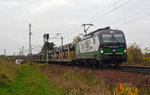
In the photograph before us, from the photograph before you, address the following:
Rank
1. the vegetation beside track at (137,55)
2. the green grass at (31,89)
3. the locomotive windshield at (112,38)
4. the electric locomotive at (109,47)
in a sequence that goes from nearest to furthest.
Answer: the green grass at (31,89) → the electric locomotive at (109,47) → the locomotive windshield at (112,38) → the vegetation beside track at (137,55)

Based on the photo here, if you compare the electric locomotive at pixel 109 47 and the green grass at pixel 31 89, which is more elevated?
the electric locomotive at pixel 109 47

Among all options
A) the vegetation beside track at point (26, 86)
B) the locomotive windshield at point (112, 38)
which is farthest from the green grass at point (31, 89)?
the locomotive windshield at point (112, 38)

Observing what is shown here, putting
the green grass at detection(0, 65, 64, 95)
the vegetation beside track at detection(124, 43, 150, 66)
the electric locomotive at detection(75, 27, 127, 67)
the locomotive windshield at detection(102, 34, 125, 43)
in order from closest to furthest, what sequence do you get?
1. the green grass at detection(0, 65, 64, 95)
2. the electric locomotive at detection(75, 27, 127, 67)
3. the locomotive windshield at detection(102, 34, 125, 43)
4. the vegetation beside track at detection(124, 43, 150, 66)

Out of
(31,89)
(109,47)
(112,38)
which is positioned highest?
(112,38)

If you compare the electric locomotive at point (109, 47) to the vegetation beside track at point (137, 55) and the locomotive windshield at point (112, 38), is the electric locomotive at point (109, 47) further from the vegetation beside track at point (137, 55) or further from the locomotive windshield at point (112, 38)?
the vegetation beside track at point (137, 55)

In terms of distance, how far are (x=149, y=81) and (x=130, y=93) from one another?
8.88 ft

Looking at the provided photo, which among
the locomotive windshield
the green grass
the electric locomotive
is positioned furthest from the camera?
the locomotive windshield

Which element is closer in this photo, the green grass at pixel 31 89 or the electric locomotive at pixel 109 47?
the green grass at pixel 31 89

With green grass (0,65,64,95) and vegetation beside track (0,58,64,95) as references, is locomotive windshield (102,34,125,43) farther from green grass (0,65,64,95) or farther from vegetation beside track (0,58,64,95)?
green grass (0,65,64,95)

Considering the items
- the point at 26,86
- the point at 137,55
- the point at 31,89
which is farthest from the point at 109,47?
the point at 137,55

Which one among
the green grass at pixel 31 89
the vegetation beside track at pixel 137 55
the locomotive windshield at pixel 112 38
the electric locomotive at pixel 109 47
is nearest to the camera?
the green grass at pixel 31 89

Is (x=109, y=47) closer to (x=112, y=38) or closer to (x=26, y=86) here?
(x=112, y=38)

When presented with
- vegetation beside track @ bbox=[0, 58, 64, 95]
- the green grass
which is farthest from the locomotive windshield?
the green grass

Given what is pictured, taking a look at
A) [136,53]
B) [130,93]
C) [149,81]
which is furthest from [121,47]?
[136,53]
